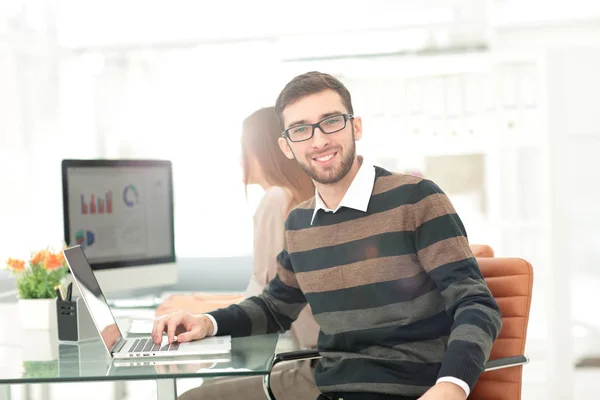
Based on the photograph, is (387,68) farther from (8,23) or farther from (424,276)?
(424,276)

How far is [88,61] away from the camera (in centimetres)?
477

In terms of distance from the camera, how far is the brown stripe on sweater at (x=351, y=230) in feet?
6.05

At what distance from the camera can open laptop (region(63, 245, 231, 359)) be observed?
1.84 metres

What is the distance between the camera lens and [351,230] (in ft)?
6.32

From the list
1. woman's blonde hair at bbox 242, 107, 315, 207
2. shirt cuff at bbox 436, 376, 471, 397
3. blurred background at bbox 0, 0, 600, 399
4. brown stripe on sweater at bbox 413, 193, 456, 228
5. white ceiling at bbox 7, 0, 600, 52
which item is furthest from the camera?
white ceiling at bbox 7, 0, 600, 52

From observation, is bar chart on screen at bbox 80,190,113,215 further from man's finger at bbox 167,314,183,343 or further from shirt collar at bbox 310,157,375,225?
shirt collar at bbox 310,157,375,225

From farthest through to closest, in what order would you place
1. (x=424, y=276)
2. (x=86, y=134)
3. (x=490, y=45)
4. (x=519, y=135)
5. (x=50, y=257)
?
(x=86, y=134) → (x=490, y=45) → (x=519, y=135) → (x=50, y=257) → (x=424, y=276)

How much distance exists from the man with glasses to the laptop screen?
0.14 meters

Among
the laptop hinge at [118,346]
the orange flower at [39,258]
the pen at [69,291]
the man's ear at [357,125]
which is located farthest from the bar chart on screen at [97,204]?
the man's ear at [357,125]

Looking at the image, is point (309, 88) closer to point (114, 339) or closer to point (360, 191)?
point (360, 191)

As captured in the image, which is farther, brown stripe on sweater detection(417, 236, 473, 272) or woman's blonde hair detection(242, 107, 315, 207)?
woman's blonde hair detection(242, 107, 315, 207)

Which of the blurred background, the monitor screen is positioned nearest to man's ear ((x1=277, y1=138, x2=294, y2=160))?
the monitor screen

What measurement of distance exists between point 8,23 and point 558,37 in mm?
3440

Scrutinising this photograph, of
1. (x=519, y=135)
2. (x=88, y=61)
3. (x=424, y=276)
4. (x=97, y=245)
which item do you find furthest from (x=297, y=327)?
(x=88, y=61)
